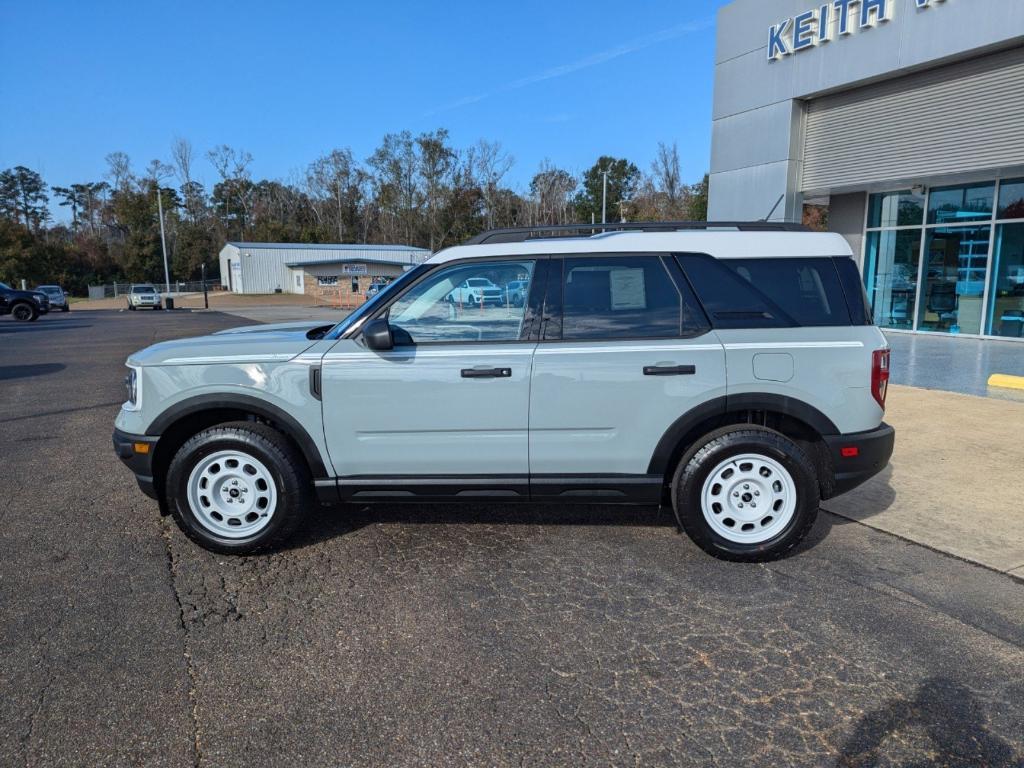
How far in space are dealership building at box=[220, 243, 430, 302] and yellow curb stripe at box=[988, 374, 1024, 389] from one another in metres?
50.0

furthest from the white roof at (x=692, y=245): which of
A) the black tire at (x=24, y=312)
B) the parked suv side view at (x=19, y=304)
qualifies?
the black tire at (x=24, y=312)

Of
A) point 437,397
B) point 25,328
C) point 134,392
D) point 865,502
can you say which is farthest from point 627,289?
point 25,328

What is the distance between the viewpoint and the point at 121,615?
3514 millimetres

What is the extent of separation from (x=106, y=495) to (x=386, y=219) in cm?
8425

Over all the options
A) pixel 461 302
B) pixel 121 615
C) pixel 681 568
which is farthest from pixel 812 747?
Answer: pixel 121 615

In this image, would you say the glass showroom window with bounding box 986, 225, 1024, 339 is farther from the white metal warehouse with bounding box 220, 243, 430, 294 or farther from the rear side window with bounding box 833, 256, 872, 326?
the white metal warehouse with bounding box 220, 243, 430, 294

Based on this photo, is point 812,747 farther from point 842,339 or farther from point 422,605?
point 842,339

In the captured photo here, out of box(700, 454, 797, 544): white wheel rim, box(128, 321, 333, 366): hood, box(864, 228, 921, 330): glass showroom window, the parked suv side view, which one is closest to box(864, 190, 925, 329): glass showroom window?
box(864, 228, 921, 330): glass showroom window

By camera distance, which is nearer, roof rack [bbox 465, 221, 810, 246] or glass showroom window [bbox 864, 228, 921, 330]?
roof rack [bbox 465, 221, 810, 246]

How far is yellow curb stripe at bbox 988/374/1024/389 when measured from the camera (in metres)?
9.05

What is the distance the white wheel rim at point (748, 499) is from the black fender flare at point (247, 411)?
89.7 inches

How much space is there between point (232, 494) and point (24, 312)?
102 ft

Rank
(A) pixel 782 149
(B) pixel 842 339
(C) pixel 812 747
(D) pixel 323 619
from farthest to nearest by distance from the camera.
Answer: (A) pixel 782 149 < (B) pixel 842 339 < (D) pixel 323 619 < (C) pixel 812 747

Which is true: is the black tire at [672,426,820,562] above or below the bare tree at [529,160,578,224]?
below
